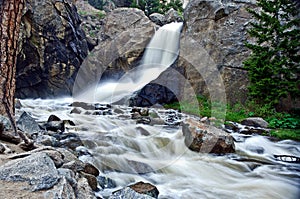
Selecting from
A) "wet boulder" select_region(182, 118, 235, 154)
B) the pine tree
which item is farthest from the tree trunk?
the pine tree

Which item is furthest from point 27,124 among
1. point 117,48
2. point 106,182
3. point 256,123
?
point 117,48

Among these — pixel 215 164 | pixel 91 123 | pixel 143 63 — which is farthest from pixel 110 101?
pixel 215 164

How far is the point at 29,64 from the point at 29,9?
9.23 ft

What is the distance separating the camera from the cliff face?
12000mm

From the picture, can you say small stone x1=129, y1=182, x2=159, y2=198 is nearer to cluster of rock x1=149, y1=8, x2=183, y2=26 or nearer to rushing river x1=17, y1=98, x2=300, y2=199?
rushing river x1=17, y1=98, x2=300, y2=199

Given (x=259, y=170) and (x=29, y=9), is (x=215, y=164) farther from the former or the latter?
(x=29, y=9)

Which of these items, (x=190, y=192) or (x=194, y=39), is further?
(x=194, y=39)

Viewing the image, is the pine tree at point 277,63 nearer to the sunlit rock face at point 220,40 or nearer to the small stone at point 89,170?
the sunlit rock face at point 220,40

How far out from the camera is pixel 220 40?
13.2 m

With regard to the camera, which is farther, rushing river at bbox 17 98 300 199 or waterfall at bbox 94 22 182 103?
waterfall at bbox 94 22 182 103

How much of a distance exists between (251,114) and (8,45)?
9.48 metres

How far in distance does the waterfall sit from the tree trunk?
37.8 ft

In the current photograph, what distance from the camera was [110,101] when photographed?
1401 cm

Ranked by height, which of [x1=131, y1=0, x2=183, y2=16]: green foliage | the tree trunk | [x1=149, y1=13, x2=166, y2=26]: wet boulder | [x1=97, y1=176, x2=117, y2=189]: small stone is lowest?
[x1=97, y1=176, x2=117, y2=189]: small stone
